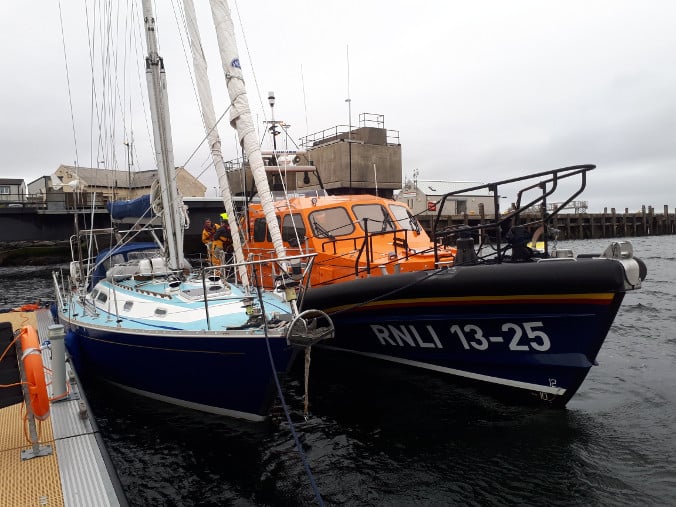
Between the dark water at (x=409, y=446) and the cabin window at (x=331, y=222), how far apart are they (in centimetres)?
247

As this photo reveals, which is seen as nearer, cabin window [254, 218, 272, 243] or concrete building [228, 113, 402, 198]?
cabin window [254, 218, 272, 243]

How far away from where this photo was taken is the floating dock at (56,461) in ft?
11.3

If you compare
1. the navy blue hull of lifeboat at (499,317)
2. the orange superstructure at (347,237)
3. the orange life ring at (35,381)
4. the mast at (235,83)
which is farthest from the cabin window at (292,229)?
the orange life ring at (35,381)

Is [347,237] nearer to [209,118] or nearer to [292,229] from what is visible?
[292,229]

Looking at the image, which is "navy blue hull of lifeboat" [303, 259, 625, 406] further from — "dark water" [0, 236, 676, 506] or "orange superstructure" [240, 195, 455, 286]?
"orange superstructure" [240, 195, 455, 286]

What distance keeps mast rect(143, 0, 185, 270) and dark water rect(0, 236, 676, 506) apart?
2711 millimetres

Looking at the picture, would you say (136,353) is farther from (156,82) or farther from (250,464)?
(156,82)

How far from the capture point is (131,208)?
30.8 ft

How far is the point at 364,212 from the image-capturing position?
914 centimetres

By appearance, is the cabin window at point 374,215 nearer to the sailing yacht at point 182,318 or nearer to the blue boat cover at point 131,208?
the sailing yacht at point 182,318

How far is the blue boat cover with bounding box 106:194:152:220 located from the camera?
9.16m

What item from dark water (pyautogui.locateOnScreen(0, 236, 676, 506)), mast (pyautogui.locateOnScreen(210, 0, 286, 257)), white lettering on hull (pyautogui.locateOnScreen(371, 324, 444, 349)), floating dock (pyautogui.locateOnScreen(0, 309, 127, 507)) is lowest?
dark water (pyautogui.locateOnScreen(0, 236, 676, 506))

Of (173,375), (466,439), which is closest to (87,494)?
(173,375)

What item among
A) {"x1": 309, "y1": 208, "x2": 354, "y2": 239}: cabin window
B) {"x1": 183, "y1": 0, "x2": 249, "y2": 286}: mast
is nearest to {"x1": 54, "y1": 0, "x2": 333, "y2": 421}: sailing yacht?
{"x1": 183, "y1": 0, "x2": 249, "y2": 286}: mast
